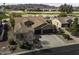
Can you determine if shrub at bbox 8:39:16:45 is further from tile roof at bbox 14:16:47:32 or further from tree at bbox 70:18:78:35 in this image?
tree at bbox 70:18:78:35

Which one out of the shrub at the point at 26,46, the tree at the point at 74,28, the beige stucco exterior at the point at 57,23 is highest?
the beige stucco exterior at the point at 57,23

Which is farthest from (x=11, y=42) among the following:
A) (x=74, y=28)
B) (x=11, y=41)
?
(x=74, y=28)

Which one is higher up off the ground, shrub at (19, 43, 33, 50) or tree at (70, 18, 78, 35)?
tree at (70, 18, 78, 35)

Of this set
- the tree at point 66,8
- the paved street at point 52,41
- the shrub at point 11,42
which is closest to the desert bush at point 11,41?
the shrub at point 11,42

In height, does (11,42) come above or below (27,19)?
below

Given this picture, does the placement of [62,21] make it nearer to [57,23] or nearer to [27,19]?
[57,23]

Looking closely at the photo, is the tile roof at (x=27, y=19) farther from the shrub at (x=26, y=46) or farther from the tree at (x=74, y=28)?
the tree at (x=74, y=28)

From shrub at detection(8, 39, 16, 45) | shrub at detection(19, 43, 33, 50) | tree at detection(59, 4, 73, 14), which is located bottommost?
shrub at detection(19, 43, 33, 50)

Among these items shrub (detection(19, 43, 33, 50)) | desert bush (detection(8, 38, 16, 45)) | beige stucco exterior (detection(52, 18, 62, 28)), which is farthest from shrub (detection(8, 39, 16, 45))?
beige stucco exterior (detection(52, 18, 62, 28))

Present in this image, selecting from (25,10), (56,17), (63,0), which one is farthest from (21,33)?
(63,0)
